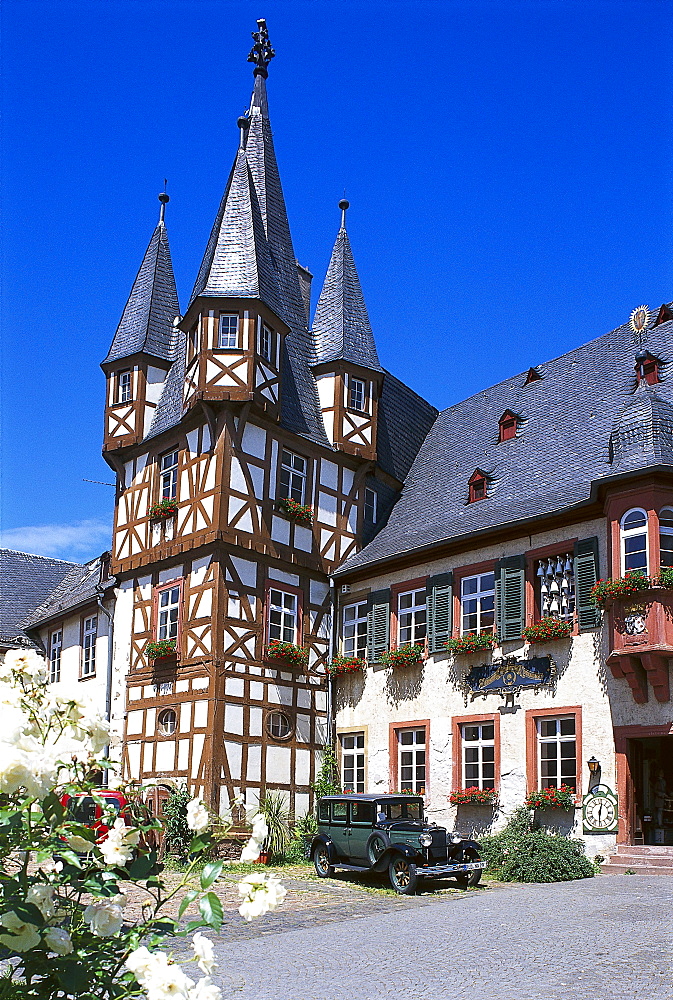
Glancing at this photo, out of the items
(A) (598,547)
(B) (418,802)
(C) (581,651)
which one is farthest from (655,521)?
(B) (418,802)

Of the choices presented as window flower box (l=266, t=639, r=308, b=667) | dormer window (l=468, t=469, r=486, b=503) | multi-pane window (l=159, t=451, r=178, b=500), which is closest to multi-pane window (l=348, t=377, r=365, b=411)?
dormer window (l=468, t=469, r=486, b=503)

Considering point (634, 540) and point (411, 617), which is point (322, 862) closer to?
point (411, 617)

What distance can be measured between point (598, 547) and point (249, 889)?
16714mm

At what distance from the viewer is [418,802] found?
715 inches

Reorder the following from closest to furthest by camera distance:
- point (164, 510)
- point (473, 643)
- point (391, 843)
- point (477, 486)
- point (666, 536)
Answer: point (391, 843), point (666, 536), point (473, 643), point (477, 486), point (164, 510)

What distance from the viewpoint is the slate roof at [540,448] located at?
20047 mm

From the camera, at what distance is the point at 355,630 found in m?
25.1

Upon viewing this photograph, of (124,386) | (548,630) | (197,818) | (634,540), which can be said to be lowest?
(197,818)

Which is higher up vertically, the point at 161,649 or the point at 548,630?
the point at 548,630

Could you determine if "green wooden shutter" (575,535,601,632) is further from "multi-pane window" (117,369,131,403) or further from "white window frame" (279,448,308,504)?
"multi-pane window" (117,369,131,403)

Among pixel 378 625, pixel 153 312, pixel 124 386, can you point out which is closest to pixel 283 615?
pixel 378 625

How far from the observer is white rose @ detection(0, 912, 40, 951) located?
11.3 ft

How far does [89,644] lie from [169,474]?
6.48 meters

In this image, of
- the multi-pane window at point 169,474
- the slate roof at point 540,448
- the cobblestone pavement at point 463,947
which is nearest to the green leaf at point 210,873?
the cobblestone pavement at point 463,947
